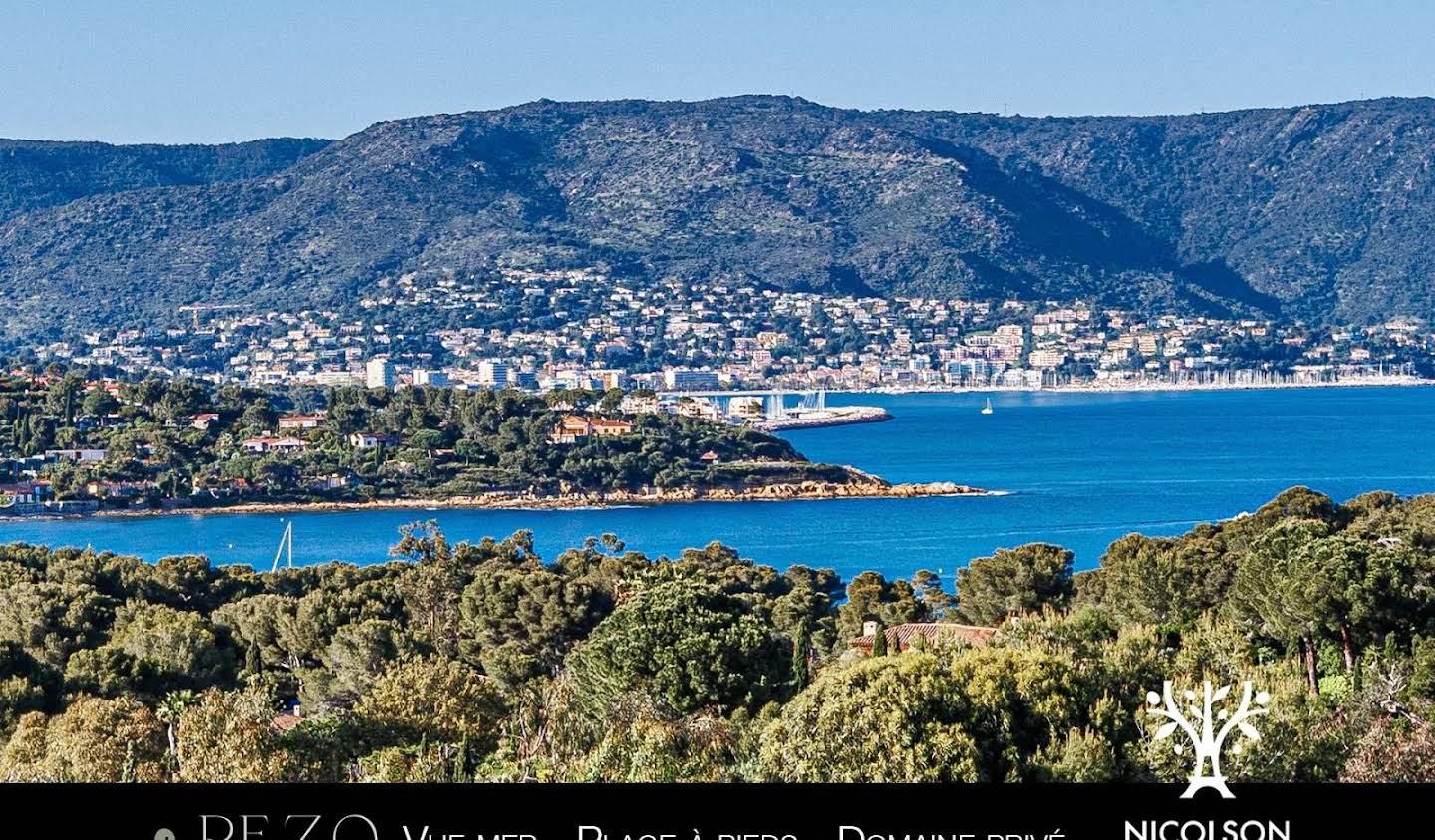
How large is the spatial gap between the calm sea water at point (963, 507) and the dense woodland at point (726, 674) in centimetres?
1804

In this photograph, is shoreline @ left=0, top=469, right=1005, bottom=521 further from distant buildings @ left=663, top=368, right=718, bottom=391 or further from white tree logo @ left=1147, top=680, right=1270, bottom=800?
distant buildings @ left=663, top=368, right=718, bottom=391

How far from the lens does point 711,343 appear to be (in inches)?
4884

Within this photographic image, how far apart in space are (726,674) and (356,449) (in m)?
44.2

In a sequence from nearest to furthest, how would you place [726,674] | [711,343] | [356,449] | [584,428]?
[726,674] < [356,449] < [584,428] < [711,343]

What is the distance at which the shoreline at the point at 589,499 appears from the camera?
50312 mm

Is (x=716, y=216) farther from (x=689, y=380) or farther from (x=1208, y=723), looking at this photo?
(x=1208, y=723)

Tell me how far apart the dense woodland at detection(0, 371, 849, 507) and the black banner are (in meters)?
46.3

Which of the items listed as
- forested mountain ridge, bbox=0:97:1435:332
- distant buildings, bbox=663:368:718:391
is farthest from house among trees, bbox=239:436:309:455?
forested mountain ridge, bbox=0:97:1435:332

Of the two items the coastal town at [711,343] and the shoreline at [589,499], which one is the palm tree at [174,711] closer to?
the shoreline at [589,499]

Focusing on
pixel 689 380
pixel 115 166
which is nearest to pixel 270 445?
pixel 689 380

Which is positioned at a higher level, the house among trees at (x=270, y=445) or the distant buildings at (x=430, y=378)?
the house among trees at (x=270, y=445)

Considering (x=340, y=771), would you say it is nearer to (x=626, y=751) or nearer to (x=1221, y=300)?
(x=626, y=751)

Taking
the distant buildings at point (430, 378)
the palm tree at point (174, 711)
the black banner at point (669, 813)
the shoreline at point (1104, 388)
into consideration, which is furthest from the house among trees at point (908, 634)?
the shoreline at point (1104, 388)

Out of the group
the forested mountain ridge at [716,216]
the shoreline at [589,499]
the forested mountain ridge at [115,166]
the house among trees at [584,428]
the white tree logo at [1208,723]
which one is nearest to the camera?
the white tree logo at [1208,723]
